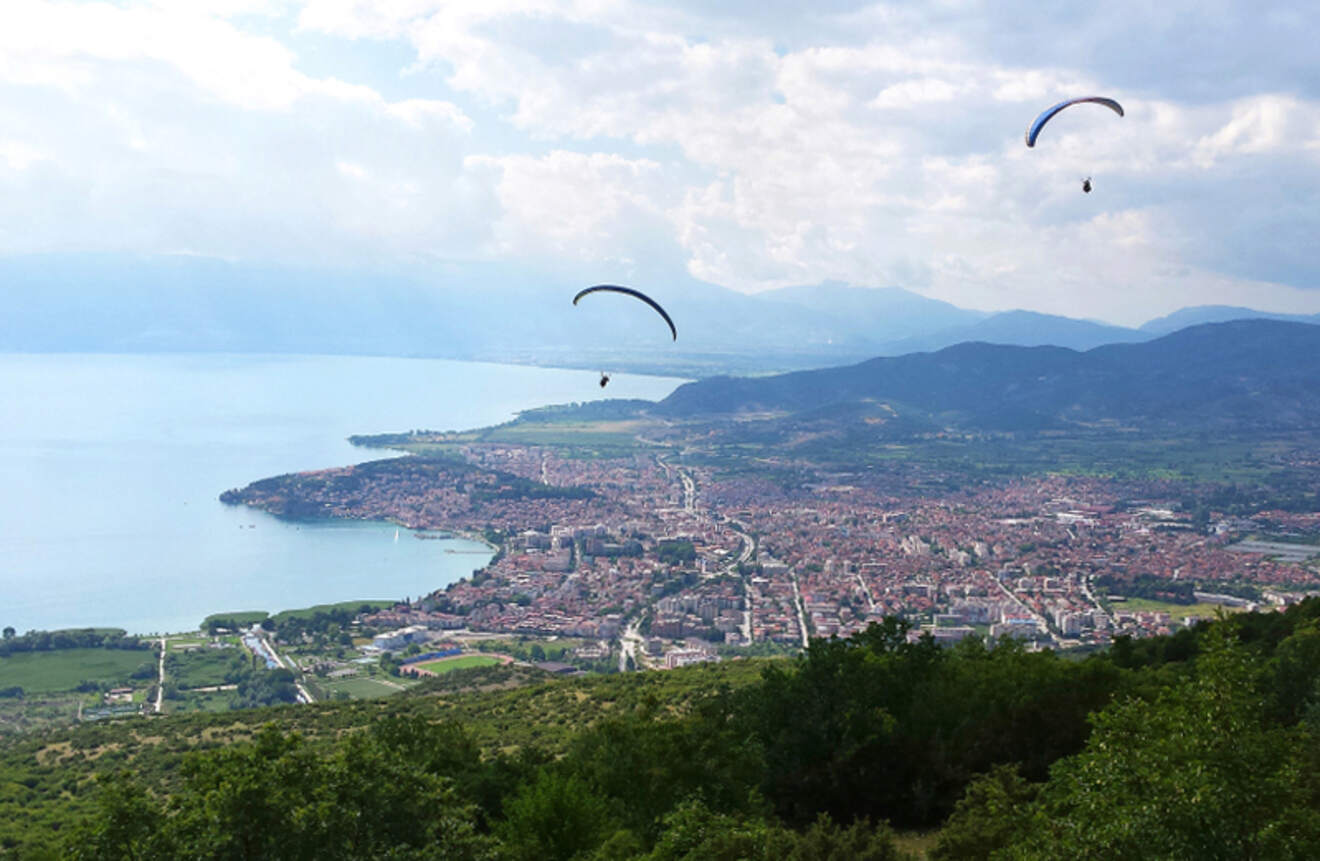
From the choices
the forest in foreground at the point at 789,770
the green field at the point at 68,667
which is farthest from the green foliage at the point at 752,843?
the green field at the point at 68,667

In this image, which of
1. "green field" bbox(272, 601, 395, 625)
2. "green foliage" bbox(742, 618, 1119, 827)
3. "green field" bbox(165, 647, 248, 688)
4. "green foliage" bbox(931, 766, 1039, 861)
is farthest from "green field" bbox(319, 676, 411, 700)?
"green foliage" bbox(931, 766, 1039, 861)

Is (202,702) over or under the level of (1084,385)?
under

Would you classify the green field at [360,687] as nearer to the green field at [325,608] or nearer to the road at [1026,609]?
the green field at [325,608]

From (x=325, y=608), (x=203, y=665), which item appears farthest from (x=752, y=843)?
(x=325, y=608)

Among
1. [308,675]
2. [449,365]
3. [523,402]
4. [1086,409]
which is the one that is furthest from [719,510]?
[449,365]

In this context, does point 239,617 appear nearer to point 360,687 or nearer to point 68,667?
point 68,667

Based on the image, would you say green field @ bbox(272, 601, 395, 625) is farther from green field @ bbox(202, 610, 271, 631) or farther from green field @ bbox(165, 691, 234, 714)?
green field @ bbox(165, 691, 234, 714)

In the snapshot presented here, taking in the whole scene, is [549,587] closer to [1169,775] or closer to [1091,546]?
[1091,546]

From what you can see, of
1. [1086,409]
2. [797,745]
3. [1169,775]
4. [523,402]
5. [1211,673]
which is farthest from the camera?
[523,402]
